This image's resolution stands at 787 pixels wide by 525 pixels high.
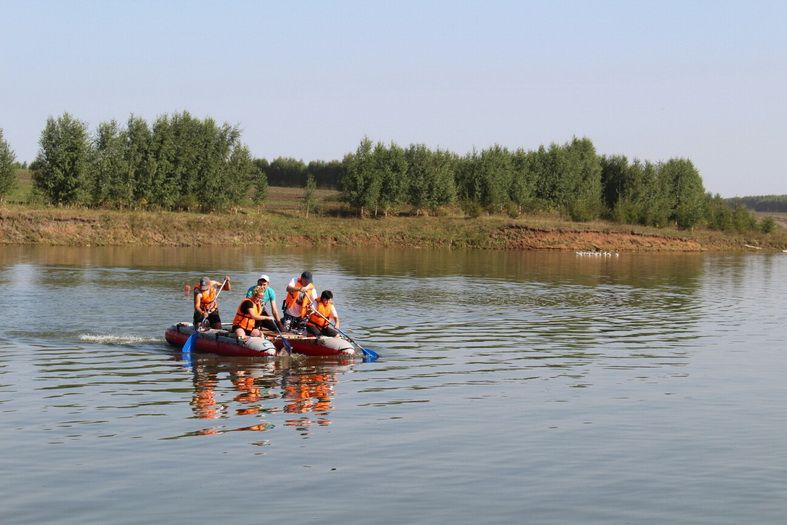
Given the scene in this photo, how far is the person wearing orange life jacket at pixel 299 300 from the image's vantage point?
2722 centimetres

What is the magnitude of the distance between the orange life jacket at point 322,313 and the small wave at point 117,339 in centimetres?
492

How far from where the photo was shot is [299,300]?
90.3 ft

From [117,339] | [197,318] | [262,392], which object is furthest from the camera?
[117,339]

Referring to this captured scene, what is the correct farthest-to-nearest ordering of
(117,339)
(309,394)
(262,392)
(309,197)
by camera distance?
(309,197)
(117,339)
(262,392)
(309,394)

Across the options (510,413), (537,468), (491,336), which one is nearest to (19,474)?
(537,468)

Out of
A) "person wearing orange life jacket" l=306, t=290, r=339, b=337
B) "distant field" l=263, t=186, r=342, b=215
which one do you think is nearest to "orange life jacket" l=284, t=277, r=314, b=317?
"person wearing orange life jacket" l=306, t=290, r=339, b=337

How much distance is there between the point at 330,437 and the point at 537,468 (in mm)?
3710

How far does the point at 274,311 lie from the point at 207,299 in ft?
7.20

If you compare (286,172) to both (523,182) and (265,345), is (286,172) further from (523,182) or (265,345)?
(265,345)

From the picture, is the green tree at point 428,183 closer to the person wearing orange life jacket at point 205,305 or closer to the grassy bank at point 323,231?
the grassy bank at point 323,231

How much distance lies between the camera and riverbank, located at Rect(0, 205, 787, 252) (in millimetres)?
83188

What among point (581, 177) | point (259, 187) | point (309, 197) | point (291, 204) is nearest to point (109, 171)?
point (259, 187)

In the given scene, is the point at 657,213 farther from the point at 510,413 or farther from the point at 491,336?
the point at 510,413

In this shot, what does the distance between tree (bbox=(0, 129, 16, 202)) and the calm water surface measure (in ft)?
175
